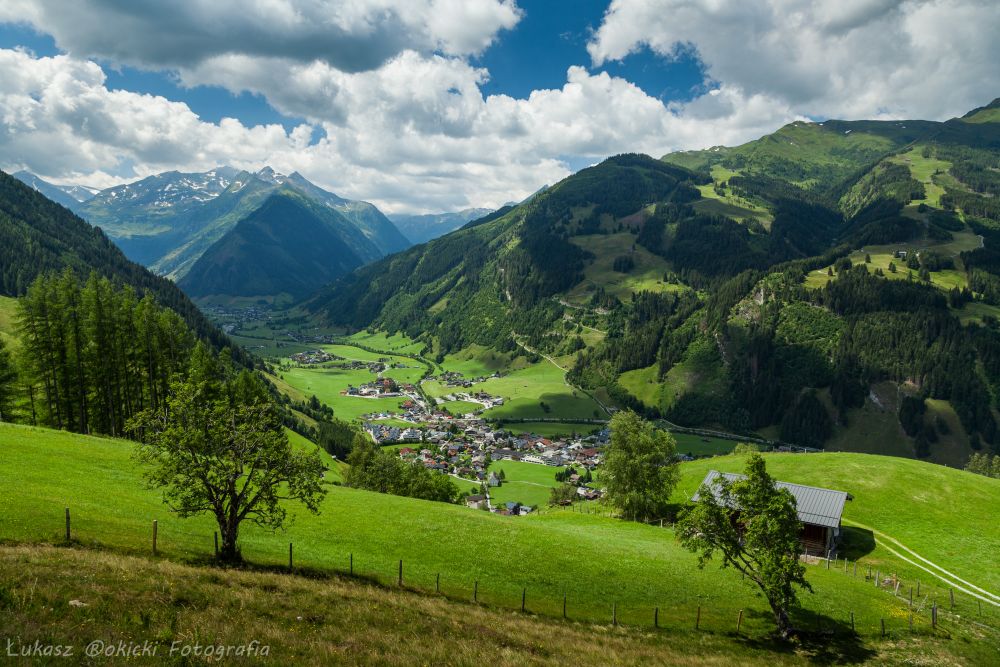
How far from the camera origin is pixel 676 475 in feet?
274

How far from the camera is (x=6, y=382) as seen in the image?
7575cm

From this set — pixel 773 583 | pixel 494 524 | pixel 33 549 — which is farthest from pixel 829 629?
pixel 33 549

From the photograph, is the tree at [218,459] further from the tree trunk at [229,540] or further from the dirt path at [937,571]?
the dirt path at [937,571]

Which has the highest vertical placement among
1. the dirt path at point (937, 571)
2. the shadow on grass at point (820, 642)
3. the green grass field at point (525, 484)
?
the shadow on grass at point (820, 642)

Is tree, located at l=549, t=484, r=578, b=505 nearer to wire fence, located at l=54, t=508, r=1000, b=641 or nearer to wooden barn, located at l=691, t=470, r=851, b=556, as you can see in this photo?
wooden barn, located at l=691, t=470, r=851, b=556

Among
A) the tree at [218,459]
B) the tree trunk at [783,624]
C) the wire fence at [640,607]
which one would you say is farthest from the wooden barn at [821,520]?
the tree at [218,459]

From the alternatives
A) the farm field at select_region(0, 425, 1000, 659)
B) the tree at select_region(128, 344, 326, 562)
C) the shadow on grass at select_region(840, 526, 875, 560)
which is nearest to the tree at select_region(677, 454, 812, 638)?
the farm field at select_region(0, 425, 1000, 659)

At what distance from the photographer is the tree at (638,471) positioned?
259 ft

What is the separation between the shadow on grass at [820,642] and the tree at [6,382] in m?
102

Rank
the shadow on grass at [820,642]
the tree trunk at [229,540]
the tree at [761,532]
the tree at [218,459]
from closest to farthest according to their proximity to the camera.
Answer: the tree at [218,459] → the tree trunk at [229,540] → the tree at [761,532] → the shadow on grass at [820,642]

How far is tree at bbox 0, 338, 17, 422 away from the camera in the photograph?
74188mm

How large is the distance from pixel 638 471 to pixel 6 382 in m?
99.8

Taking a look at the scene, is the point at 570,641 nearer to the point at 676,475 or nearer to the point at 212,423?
the point at 212,423

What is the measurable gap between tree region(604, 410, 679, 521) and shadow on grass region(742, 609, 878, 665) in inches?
1365
